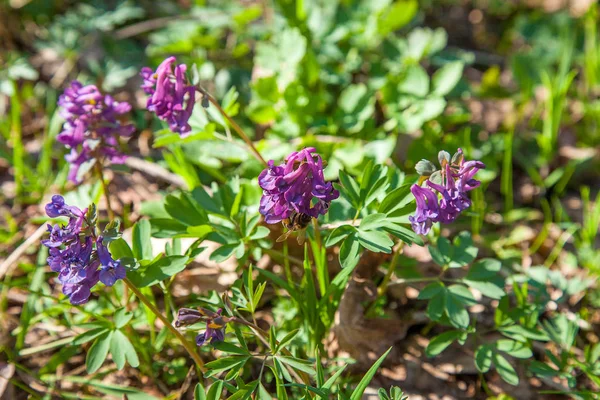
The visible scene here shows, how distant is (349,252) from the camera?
2.07 m

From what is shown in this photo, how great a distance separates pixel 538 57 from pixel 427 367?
2715 millimetres

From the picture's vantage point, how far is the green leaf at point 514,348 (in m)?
2.32

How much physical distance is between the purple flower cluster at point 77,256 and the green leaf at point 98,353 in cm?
29

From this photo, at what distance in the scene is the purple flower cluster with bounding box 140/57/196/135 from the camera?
229cm

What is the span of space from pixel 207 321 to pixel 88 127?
116 centimetres

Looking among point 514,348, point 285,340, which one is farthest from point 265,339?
point 514,348

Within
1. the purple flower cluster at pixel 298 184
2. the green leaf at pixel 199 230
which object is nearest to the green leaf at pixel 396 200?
the purple flower cluster at pixel 298 184

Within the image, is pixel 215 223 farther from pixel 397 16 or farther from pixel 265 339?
pixel 397 16

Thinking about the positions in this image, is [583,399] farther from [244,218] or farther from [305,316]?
[244,218]

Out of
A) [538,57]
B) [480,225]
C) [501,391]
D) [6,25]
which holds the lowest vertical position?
[501,391]

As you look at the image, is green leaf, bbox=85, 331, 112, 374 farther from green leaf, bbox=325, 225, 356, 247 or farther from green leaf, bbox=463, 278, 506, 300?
green leaf, bbox=463, 278, 506, 300

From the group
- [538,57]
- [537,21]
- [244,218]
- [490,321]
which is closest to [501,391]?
[490,321]

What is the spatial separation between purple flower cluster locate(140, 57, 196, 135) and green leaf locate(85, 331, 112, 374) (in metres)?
0.92

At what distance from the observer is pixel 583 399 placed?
2.36 meters
